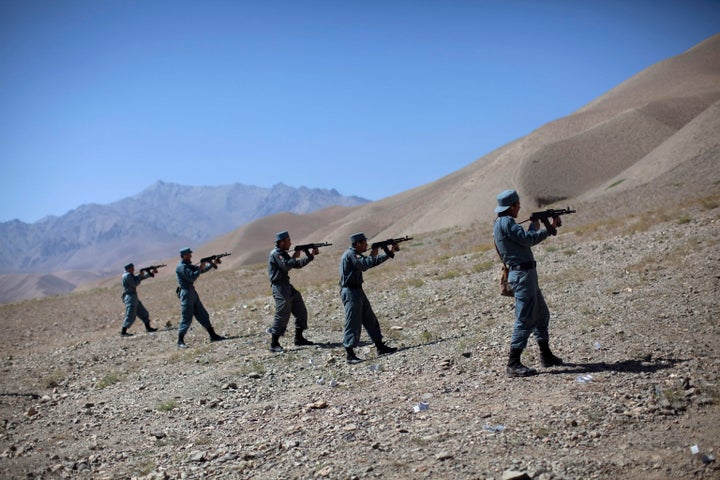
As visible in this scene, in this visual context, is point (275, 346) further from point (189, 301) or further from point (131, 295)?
point (131, 295)

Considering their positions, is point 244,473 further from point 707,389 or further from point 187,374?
point 187,374

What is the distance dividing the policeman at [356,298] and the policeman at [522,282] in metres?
2.43

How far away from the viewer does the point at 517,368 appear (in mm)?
7207

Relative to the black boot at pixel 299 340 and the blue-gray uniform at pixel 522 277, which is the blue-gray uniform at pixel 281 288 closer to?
the black boot at pixel 299 340

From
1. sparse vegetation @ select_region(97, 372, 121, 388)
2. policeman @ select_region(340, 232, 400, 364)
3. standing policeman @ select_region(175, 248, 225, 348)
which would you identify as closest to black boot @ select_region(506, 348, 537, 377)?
policeman @ select_region(340, 232, 400, 364)

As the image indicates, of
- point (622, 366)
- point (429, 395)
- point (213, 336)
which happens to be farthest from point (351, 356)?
point (213, 336)

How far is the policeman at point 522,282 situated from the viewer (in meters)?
7.09

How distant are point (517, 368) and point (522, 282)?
1.00 meters

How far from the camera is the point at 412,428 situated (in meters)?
6.16

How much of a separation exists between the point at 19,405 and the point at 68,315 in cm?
2024

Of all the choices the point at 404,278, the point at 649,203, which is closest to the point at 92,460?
the point at 404,278

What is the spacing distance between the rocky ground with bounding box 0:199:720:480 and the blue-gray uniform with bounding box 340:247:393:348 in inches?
19.2

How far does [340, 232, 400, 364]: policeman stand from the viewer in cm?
949

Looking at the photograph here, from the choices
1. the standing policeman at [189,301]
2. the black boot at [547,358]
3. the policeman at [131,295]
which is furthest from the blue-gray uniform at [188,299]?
the black boot at [547,358]
